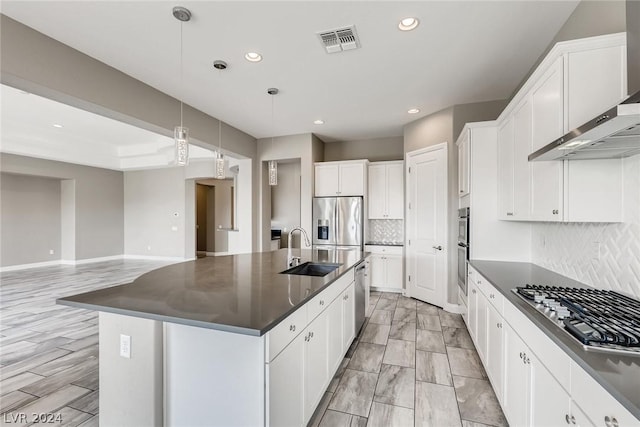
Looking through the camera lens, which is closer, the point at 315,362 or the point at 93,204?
the point at 315,362

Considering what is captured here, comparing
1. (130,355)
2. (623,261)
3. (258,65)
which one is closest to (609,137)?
(623,261)

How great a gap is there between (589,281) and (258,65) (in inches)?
137

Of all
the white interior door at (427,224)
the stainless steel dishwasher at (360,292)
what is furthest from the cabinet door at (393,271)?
the stainless steel dishwasher at (360,292)

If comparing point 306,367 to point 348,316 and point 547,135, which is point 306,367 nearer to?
point 348,316

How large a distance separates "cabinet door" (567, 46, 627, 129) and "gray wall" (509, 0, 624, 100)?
362 millimetres

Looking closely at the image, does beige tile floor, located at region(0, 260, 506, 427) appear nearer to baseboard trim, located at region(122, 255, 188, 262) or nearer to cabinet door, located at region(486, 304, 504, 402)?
cabinet door, located at region(486, 304, 504, 402)

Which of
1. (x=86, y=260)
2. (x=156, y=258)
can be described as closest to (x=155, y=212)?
(x=156, y=258)

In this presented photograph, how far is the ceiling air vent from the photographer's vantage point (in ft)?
7.88

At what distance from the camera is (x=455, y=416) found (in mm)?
1871

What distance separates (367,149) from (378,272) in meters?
2.59

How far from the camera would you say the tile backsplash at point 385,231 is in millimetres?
5504

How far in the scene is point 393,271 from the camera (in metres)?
4.96

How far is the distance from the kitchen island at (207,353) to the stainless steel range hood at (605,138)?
1565mm

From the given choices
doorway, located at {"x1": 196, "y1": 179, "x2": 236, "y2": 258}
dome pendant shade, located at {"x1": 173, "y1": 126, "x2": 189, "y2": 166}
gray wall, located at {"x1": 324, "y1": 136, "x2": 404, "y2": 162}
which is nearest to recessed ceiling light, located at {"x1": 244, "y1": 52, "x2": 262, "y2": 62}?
dome pendant shade, located at {"x1": 173, "y1": 126, "x2": 189, "y2": 166}
